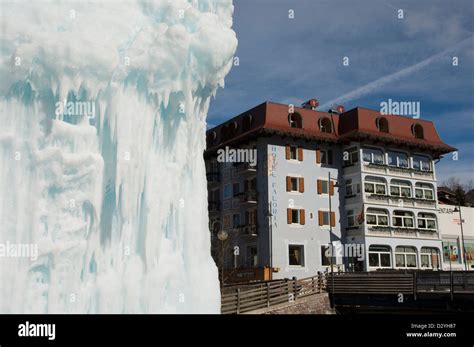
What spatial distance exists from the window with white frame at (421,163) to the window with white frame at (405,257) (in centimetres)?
766

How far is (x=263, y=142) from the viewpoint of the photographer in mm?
44969

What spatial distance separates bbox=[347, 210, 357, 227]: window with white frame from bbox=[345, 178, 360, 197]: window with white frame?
1540 millimetres

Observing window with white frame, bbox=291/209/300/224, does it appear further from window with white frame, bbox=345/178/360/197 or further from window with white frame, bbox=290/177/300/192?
window with white frame, bbox=345/178/360/197

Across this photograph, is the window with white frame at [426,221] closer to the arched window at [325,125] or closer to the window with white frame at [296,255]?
the arched window at [325,125]

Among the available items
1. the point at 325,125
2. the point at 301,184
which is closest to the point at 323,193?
the point at 301,184

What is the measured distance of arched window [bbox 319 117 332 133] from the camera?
159ft

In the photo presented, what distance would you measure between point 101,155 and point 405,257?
39513mm

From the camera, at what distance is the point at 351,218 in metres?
47.1

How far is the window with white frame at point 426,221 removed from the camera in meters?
49.3

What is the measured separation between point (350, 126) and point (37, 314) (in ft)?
130

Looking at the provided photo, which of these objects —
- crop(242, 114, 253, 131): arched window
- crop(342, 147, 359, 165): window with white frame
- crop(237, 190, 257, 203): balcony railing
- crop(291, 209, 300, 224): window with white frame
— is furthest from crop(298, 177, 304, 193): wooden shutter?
crop(242, 114, 253, 131): arched window

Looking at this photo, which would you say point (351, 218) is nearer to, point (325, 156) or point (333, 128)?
point (325, 156)

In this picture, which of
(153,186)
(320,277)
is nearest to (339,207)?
(320,277)

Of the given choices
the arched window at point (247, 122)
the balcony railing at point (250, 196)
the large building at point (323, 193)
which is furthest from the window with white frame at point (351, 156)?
the balcony railing at point (250, 196)
